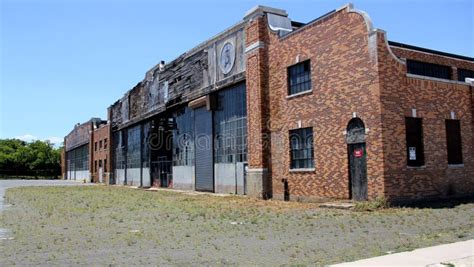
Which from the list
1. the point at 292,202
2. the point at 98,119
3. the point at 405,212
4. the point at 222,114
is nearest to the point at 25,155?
the point at 98,119

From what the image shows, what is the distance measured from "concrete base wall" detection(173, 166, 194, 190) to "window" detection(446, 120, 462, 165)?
62.0 feet

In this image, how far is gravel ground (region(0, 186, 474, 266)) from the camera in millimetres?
9102

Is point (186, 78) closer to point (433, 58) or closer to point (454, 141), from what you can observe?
point (433, 58)

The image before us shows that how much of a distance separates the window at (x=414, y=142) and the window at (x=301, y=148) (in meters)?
4.63

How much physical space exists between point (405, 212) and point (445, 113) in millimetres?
7196

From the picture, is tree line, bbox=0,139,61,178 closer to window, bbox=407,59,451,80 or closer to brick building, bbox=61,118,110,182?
brick building, bbox=61,118,110,182

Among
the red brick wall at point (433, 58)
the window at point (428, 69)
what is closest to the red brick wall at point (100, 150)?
the window at point (428, 69)

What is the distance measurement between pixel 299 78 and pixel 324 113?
3019 mm

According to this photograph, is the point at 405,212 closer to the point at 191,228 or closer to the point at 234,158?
the point at 191,228

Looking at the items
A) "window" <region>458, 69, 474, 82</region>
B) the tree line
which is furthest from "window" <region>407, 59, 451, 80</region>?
the tree line

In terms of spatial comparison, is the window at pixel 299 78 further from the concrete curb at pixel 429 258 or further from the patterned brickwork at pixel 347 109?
the concrete curb at pixel 429 258

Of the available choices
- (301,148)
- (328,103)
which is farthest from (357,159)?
(301,148)

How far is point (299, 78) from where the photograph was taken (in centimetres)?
2308

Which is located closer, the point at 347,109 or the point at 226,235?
the point at 226,235
